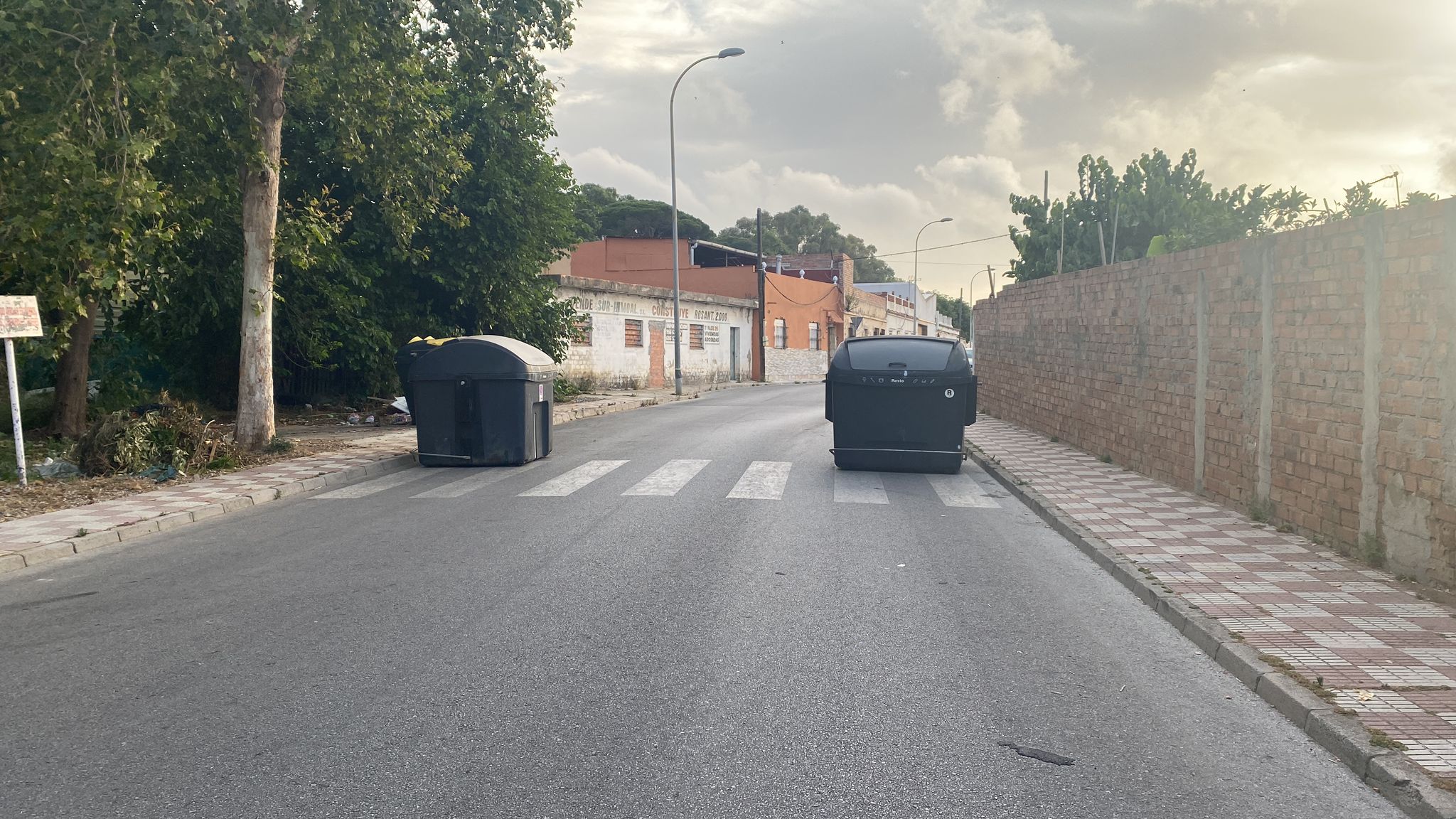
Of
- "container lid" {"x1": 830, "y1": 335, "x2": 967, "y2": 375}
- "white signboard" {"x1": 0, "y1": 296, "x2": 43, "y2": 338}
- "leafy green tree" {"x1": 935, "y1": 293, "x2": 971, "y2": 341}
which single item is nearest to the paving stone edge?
"white signboard" {"x1": 0, "y1": 296, "x2": 43, "y2": 338}

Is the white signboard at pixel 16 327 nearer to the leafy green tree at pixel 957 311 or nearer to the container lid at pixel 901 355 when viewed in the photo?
the container lid at pixel 901 355

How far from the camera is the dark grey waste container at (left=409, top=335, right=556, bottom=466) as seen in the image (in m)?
13.3

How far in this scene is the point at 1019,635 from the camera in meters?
5.75

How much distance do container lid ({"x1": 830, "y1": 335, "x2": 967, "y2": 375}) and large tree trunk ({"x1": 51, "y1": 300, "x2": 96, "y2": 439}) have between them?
34.9 feet

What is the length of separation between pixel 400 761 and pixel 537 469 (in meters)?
9.28

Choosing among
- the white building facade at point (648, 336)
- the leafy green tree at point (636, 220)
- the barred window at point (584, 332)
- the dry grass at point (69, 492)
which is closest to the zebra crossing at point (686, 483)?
the dry grass at point (69, 492)

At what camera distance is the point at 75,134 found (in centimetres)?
1117

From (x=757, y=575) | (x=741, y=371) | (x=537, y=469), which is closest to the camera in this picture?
(x=757, y=575)

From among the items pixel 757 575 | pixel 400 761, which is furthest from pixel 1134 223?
pixel 400 761

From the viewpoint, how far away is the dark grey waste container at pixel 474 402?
13297mm

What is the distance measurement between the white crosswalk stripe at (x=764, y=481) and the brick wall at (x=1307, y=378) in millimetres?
4086

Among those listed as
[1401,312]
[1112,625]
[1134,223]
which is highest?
[1134,223]

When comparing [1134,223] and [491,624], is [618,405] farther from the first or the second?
[491,624]

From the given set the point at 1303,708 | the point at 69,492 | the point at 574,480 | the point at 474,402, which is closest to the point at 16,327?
the point at 69,492
